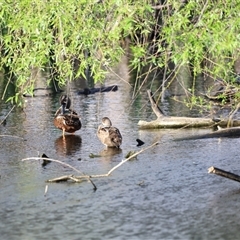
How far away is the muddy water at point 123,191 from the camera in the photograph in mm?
9727

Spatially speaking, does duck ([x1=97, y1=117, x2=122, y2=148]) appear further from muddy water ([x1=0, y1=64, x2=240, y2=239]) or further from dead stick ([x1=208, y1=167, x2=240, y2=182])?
dead stick ([x1=208, y1=167, x2=240, y2=182])

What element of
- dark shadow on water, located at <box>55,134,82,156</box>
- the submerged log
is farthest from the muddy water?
the submerged log

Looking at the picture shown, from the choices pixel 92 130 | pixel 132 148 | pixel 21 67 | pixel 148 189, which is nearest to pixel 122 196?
pixel 148 189

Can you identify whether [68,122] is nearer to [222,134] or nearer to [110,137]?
[110,137]

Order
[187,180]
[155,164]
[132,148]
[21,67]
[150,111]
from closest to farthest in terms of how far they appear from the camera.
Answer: [21,67] < [187,180] < [155,164] < [132,148] < [150,111]

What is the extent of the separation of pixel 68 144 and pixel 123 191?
12.9ft

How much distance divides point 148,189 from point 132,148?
115 inches

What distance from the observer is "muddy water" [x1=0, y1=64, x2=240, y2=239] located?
9727 mm

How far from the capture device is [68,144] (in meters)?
15.1

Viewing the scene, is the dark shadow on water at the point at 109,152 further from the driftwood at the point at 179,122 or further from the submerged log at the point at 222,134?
the driftwood at the point at 179,122

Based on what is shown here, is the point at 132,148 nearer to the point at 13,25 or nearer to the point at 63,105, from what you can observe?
the point at 63,105

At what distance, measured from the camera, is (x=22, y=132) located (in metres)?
16.3

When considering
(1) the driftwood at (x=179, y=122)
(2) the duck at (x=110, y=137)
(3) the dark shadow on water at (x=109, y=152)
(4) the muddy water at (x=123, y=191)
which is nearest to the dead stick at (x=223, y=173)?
(4) the muddy water at (x=123, y=191)

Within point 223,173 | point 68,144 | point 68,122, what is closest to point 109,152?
point 68,144
